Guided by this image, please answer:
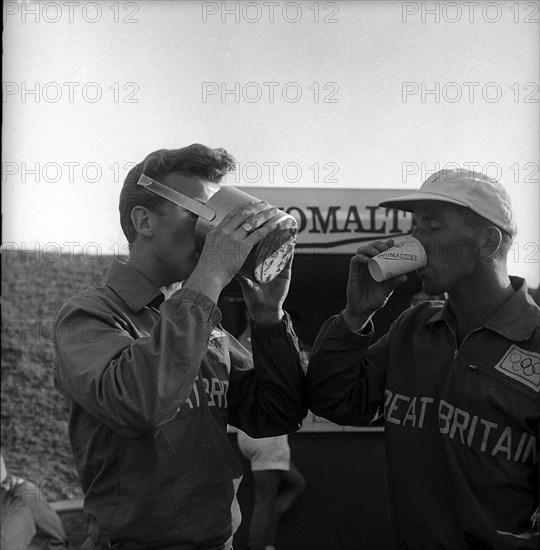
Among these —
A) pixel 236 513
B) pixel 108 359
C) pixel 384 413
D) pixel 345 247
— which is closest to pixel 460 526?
pixel 384 413

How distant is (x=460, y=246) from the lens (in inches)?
86.7

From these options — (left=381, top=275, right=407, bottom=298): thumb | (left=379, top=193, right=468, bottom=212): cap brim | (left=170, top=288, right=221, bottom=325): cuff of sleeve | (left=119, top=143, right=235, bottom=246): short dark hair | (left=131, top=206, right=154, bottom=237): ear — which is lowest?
(left=170, top=288, right=221, bottom=325): cuff of sleeve

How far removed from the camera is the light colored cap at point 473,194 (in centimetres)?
218

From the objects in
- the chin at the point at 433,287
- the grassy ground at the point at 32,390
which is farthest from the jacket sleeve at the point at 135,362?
the grassy ground at the point at 32,390

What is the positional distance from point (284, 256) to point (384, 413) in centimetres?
54

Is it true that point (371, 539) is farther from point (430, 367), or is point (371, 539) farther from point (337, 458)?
point (430, 367)

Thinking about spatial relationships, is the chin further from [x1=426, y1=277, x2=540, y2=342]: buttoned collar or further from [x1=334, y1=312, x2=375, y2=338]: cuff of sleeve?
[x1=334, y1=312, x2=375, y2=338]: cuff of sleeve

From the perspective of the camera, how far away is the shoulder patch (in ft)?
6.48

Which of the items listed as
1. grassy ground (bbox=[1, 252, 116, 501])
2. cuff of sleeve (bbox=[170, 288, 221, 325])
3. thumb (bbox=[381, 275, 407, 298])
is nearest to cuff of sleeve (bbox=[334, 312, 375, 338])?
thumb (bbox=[381, 275, 407, 298])

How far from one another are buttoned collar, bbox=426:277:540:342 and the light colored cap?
0.22 m

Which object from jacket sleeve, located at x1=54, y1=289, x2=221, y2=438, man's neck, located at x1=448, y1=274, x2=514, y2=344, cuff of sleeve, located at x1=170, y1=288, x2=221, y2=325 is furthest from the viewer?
man's neck, located at x1=448, y1=274, x2=514, y2=344

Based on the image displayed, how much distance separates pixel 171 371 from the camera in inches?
71.2

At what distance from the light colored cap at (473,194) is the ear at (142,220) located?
726mm

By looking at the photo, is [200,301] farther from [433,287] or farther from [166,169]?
[433,287]
